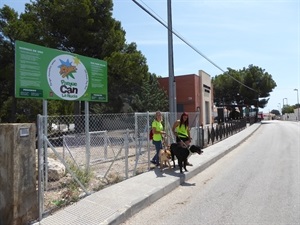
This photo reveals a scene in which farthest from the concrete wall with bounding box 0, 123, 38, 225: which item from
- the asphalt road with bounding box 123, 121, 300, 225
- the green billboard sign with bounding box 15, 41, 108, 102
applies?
→ the green billboard sign with bounding box 15, 41, 108, 102

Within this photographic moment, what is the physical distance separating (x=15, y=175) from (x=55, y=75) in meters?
3.34

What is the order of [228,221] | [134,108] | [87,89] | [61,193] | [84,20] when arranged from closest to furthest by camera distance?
[228,221], [61,193], [87,89], [84,20], [134,108]

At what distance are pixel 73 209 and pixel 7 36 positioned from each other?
19.9 meters

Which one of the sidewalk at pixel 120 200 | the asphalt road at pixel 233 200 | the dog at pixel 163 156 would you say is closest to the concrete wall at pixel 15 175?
the sidewalk at pixel 120 200

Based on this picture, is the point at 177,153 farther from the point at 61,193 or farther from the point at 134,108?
the point at 134,108

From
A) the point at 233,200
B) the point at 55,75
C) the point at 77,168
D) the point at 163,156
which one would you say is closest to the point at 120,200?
the point at 77,168

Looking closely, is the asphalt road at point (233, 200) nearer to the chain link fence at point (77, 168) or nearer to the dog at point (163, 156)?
the dog at point (163, 156)

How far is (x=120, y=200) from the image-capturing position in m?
6.43

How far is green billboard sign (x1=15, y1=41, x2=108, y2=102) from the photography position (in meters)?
6.93

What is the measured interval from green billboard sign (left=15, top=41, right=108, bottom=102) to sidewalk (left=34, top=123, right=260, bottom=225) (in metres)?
2.42

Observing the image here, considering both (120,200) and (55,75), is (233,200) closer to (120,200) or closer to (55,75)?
(120,200)

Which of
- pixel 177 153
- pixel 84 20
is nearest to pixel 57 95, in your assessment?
pixel 177 153

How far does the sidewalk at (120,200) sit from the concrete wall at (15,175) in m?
0.39

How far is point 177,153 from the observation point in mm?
9633
